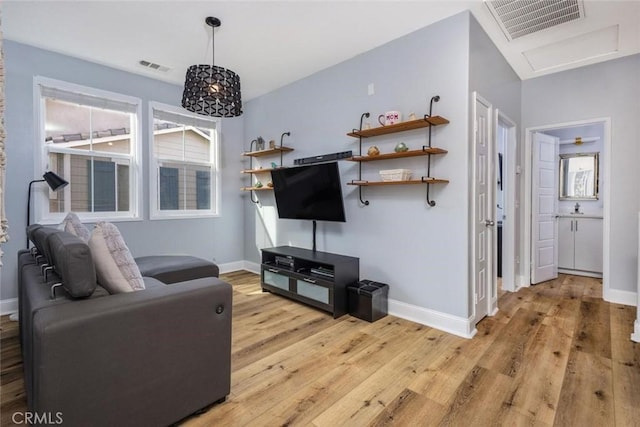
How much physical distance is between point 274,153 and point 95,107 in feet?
6.77

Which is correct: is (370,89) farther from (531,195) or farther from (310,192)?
(531,195)

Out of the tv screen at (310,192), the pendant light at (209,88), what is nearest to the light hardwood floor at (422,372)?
the tv screen at (310,192)

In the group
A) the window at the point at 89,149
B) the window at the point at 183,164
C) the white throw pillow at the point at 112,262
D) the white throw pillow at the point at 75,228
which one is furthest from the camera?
the window at the point at 183,164

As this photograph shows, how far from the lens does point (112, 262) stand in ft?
4.88

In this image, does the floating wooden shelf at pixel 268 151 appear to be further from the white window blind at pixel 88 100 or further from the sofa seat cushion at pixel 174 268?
the sofa seat cushion at pixel 174 268

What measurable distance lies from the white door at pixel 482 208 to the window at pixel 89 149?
12.1ft


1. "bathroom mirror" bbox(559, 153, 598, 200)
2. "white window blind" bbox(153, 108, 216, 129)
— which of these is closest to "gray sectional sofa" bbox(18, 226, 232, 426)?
"white window blind" bbox(153, 108, 216, 129)

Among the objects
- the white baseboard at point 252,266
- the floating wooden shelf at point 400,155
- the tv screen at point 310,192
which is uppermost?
the floating wooden shelf at point 400,155

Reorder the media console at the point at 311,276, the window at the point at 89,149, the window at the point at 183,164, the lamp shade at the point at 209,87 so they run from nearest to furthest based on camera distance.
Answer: the lamp shade at the point at 209,87, the media console at the point at 311,276, the window at the point at 89,149, the window at the point at 183,164

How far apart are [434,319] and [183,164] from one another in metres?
3.59

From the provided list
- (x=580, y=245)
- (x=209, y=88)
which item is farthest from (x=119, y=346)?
(x=580, y=245)

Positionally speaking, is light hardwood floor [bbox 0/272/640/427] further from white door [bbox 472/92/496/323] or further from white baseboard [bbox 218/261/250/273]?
white baseboard [bbox 218/261/250/273]

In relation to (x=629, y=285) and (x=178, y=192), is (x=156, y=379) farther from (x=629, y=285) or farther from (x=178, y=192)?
(x=629, y=285)

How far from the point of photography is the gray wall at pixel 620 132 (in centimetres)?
319
